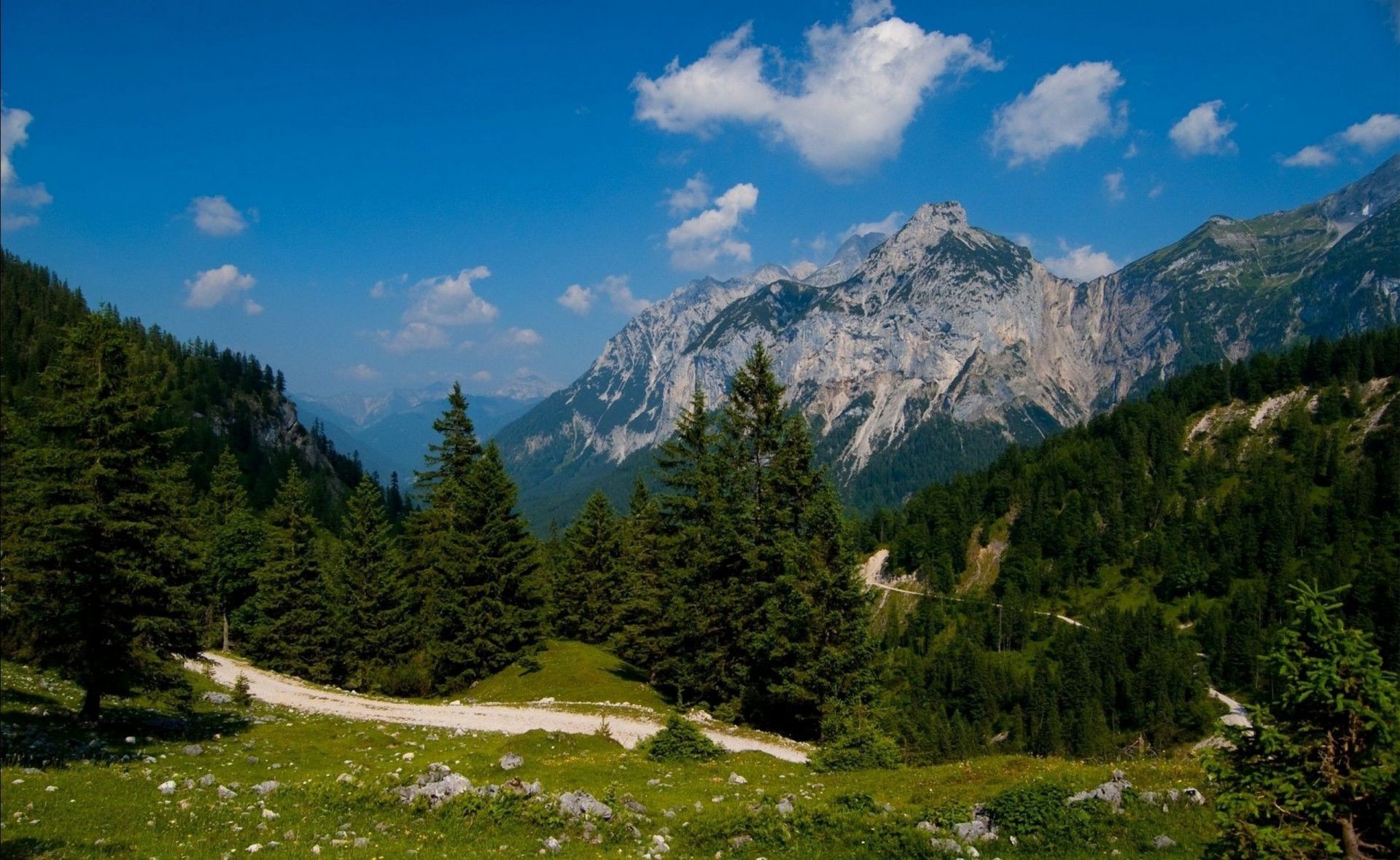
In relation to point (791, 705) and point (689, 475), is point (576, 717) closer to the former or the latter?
point (791, 705)

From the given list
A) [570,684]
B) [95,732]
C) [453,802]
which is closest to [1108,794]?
[453,802]

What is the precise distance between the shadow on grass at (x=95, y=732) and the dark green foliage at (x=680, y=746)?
1528cm

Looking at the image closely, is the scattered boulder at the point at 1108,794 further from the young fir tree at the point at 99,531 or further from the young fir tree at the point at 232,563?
the young fir tree at the point at 232,563

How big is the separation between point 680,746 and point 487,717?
14.9 meters

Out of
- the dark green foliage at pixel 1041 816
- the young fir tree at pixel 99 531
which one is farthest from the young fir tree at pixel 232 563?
the dark green foliage at pixel 1041 816

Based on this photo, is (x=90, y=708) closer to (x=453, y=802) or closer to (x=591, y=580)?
(x=453, y=802)

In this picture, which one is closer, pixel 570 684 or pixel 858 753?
pixel 858 753

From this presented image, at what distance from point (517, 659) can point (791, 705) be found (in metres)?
19.6

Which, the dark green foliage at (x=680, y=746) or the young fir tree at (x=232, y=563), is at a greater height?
the young fir tree at (x=232, y=563)

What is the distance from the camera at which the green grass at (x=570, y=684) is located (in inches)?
1706

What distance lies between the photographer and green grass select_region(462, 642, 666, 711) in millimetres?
43344

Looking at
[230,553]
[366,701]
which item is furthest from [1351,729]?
[230,553]

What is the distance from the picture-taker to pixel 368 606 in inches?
2147

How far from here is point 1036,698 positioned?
149875 mm
